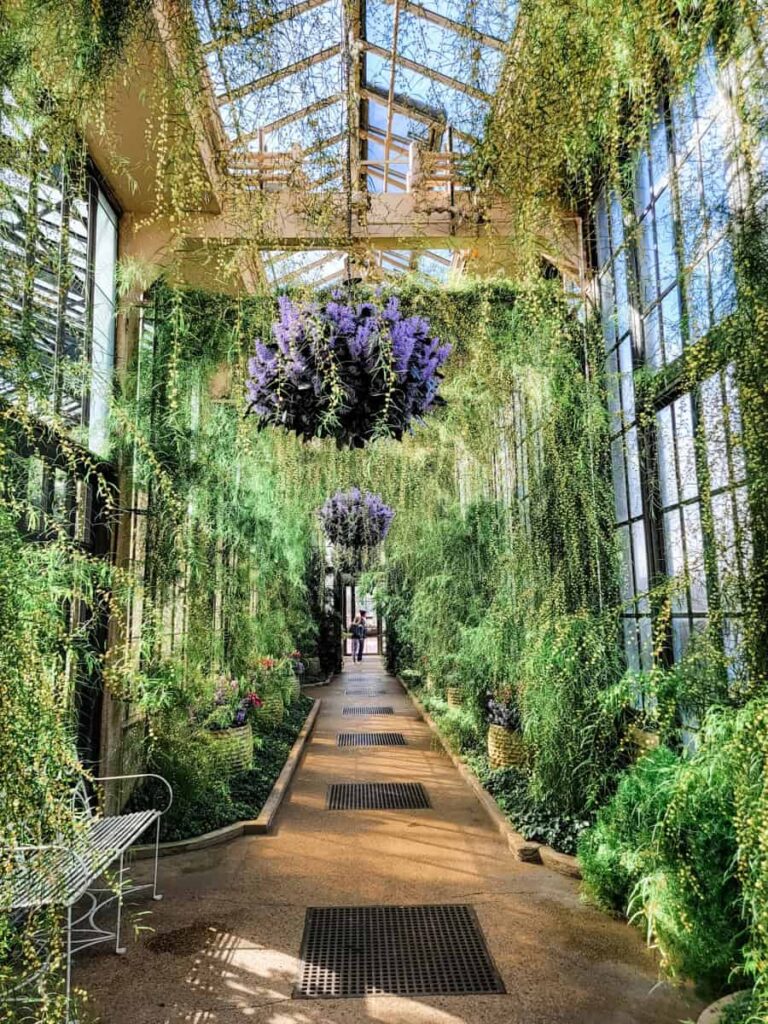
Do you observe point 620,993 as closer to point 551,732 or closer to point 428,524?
point 551,732

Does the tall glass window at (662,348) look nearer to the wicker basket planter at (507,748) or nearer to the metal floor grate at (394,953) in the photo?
the metal floor grate at (394,953)

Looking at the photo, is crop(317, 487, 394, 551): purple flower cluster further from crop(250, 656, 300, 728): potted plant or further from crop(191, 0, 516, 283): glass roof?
crop(191, 0, 516, 283): glass roof

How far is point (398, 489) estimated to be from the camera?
221 inches

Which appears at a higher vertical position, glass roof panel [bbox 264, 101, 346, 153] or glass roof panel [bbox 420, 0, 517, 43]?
glass roof panel [bbox 420, 0, 517, 43]

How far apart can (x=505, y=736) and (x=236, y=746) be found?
6.17 feet

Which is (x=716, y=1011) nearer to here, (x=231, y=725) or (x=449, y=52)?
(x=449, y=52)

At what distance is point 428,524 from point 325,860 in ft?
9.32

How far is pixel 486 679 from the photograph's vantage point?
5062 millimetres

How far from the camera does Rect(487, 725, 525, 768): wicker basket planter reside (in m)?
4.77

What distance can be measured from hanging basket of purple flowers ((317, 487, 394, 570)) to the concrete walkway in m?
2.62

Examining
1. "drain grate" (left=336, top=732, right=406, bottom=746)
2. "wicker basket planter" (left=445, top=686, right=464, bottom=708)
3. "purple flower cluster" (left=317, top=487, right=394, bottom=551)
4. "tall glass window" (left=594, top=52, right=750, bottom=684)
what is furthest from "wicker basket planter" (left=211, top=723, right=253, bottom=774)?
"tall glass window" (left=594, top=52, right=750, bottom=684)

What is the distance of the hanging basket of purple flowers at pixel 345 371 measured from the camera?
2.06m

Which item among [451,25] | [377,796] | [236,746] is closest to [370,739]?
[377,796]

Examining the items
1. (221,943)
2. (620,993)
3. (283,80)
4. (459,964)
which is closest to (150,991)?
(221,943)
